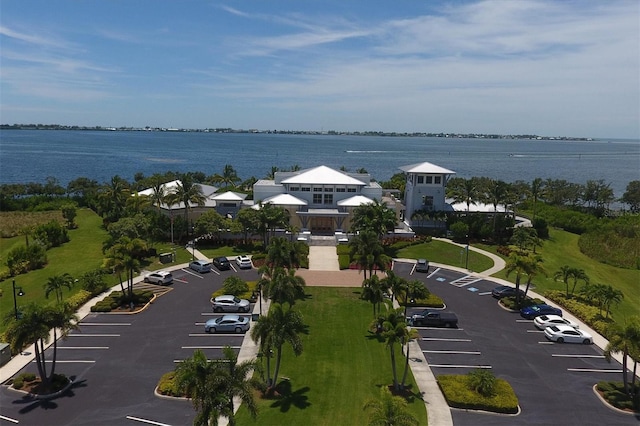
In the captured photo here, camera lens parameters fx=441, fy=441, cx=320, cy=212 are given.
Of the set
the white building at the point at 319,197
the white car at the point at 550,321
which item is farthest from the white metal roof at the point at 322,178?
the white car at the point at 550,321

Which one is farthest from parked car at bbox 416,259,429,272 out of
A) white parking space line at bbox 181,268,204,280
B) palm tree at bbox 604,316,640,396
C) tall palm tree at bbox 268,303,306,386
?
tall palm tree at bbox 268,303,306,386

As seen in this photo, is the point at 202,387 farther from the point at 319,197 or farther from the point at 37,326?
the point at 319,197

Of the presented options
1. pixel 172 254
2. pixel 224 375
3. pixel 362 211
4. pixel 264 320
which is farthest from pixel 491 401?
pixel 172 254

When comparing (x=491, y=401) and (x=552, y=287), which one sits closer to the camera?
(x=491, y=401)

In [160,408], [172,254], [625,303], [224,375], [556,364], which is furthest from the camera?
[172,254]

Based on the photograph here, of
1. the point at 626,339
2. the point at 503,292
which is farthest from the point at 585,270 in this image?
the point at 626,339

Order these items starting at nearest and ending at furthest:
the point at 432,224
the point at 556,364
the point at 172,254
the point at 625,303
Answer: the point at 556,364 < the point at 625,303 < the point at 172,254 < the point at 432,224

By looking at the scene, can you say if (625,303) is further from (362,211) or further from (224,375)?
(224,375)

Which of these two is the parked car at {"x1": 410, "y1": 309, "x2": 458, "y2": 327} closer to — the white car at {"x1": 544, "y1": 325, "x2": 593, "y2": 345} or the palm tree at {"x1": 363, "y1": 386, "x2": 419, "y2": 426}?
the white car at {"x1": 544, "y1": 325, "x2": 593, "y2": 345}
